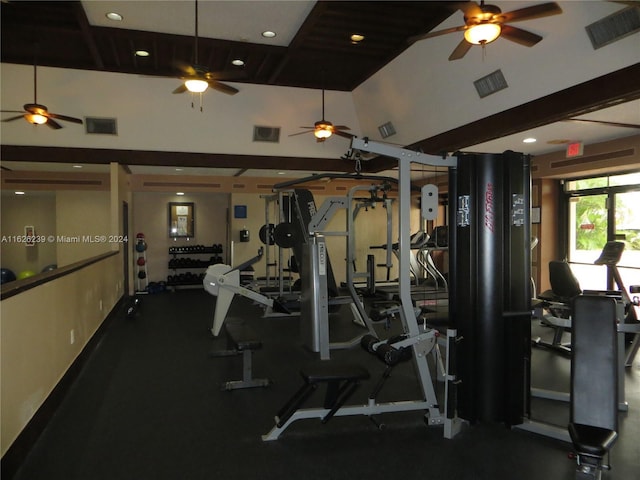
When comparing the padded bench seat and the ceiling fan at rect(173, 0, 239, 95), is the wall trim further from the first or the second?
the ceiling fan at rect(173, 0, 239, 95)

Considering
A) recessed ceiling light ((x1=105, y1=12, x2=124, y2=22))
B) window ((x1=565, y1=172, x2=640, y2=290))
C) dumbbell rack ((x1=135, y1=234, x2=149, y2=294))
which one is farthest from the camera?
dumbbell rack ((x1=135, y1=234, x2=149, y2=294))

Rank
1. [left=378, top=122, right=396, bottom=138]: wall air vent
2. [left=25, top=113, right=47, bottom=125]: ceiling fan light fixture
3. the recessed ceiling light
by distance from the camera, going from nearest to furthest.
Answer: the recessed ceiling light, [left=25, top=113, right=47, bottom=125]: ceiling fan light fixture, [left=378, top=122, right=396, bottom=138]: wall air vent

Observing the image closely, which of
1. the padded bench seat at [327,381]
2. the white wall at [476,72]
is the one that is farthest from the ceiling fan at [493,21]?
the padded bench seat at [327,381]

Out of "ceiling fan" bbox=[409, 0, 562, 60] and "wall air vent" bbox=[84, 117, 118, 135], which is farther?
"wall air vent" bbox=[84, 117, 118, 135]

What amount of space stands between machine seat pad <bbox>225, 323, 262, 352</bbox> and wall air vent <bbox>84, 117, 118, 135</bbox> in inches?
151

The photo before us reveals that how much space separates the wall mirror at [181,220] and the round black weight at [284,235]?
14.7ft

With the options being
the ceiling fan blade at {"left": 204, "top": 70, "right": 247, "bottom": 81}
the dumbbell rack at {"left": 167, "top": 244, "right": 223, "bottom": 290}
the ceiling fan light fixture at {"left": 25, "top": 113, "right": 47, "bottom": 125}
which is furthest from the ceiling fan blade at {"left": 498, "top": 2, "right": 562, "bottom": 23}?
the dumbbell rack at {"left": 167, "top": 244, "right": 223, "bottom": 290}

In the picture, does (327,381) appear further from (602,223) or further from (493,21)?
(602,223)

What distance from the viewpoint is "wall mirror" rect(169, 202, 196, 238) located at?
9477mm

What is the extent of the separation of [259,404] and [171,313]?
3.89 m

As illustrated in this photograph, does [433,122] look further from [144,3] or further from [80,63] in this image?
[80,63]

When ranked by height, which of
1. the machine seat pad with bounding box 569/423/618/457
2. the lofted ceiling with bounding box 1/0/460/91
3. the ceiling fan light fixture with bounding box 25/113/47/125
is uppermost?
the lofted ceiling with bounding box 1/0/460/91

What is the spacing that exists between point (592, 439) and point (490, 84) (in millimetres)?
3587

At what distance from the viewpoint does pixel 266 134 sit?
699cm
